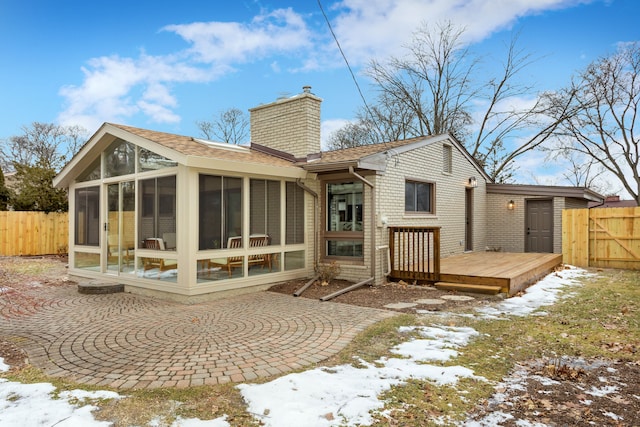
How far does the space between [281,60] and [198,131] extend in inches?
549

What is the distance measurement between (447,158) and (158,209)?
8517mm

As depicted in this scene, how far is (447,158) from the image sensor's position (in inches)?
464

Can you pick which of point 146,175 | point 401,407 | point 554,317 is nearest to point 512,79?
point 554,317

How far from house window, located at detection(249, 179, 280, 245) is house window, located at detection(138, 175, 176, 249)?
1.47 meters

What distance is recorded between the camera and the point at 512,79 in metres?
22.8

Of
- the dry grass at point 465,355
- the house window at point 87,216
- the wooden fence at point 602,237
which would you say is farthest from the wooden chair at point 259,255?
the wooden fence at point 602,237

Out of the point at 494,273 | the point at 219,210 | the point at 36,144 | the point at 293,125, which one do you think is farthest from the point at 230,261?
the point at 36,144


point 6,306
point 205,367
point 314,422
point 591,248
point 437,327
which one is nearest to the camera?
point 314,422

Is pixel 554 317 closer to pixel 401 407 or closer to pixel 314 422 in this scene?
pixel 401 407

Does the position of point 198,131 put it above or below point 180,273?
above

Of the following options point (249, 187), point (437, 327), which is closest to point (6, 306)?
point (249, 187)

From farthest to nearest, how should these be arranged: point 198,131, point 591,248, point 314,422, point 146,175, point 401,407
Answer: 1. point 198,131
2. point 591,248
3. point 146,175
4. point 401,407
5. point 314,422

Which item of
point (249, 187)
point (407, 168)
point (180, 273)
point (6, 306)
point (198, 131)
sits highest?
point (198, 131)

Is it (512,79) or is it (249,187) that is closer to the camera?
(249,187)
